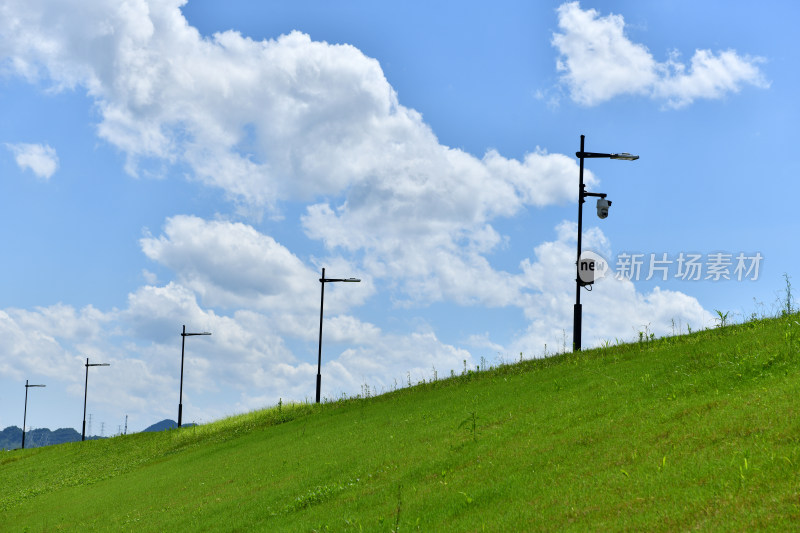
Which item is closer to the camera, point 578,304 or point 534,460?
point 534,460

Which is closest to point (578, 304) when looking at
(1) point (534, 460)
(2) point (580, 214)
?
(2) point (580, 214)

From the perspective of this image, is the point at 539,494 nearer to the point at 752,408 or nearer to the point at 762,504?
the point at 762,504

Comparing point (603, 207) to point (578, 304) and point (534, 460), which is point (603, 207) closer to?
point (578, 304)

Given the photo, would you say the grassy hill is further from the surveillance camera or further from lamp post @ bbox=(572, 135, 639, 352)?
the surveillance camera

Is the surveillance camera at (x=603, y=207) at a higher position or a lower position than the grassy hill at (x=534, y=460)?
higher

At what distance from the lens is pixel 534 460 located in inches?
461

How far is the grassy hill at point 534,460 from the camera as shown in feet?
27.7

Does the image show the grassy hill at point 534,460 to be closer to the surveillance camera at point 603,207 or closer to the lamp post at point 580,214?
the lamp post at point 580,214

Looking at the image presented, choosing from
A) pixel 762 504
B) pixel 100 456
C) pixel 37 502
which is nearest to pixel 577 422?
pixel 762 504

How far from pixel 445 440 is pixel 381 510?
482 cm

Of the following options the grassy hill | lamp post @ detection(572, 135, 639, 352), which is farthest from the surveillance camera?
the grassy hill

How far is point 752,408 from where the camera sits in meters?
11.0

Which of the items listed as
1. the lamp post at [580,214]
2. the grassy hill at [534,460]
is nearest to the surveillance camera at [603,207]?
the lamp post at [580,214]

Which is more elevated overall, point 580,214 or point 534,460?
point 580,214
